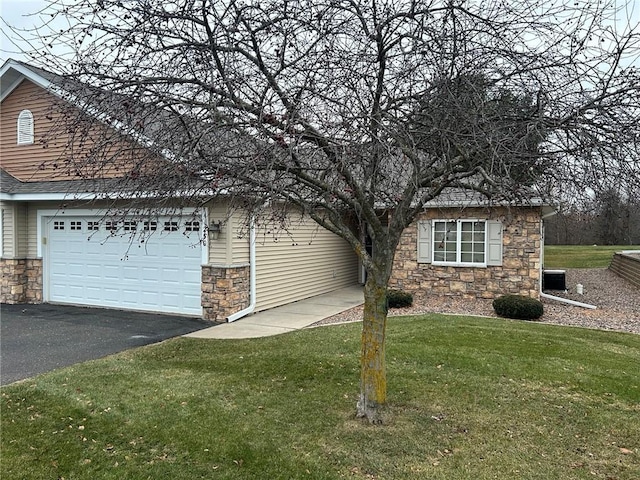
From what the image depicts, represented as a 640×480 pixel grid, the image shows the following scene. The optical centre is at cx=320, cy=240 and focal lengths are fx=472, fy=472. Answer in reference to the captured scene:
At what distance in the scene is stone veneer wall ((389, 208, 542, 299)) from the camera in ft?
37.3

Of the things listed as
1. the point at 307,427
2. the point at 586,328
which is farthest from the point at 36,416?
the point at 586,328

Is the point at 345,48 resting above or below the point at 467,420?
above

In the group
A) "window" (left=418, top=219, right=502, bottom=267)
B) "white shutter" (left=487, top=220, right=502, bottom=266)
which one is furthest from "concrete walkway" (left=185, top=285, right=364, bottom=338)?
"white shutter" (left=487, top=220, right=502, bottom=266)

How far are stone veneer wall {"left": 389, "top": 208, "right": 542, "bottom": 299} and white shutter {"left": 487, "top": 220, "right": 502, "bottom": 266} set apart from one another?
11cm

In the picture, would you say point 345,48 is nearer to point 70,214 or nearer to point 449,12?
point 449,12

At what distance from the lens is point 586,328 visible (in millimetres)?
9016

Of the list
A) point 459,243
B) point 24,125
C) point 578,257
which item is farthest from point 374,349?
point 578,257

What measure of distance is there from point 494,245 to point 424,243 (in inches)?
69.4

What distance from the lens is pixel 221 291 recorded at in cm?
962

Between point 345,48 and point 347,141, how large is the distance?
4.18 feet

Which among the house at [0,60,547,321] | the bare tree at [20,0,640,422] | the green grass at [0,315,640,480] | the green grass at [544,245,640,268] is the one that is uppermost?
the bare tree at [20,0,640,422]

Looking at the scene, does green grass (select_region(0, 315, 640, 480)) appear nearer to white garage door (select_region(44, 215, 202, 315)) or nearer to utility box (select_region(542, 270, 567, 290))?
white garage door (select_region(44, 215, 202, 315))

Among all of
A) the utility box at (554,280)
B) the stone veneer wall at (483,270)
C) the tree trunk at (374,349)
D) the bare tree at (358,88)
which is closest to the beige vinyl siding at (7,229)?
the stone veneer wall at (483,270)

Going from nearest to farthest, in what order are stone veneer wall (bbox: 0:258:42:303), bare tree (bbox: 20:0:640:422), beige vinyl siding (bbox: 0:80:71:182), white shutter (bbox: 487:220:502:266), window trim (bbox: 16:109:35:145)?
1. bare tree (bbox: 20:0:640:422)
2. white shutter (bbox: 487:220:502:266)
3. stone veneer wall (bbox: 0:258:42:303)
4. beige vinyl siding (bbox: 0:80:71:182)
5. window trim (bbox: 16:109:35:145)
